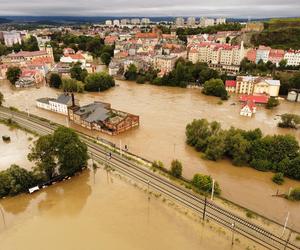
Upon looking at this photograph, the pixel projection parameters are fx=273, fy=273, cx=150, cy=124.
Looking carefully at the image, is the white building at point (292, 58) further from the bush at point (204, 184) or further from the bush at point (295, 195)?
the bush at point (204, 184)

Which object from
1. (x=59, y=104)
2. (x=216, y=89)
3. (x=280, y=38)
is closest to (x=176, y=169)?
(x=59, y=104)

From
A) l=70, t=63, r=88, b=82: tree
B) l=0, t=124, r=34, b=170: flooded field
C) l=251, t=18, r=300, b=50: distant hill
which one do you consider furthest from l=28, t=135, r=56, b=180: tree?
l=251, t=18, r=300, b=50: distant hill

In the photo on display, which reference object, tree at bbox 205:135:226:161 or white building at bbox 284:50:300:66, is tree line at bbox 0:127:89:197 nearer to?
tree at bbox 205:135:226:161

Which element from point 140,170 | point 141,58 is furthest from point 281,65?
point 140,170

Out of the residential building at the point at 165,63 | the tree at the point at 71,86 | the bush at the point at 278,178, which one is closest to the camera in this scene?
the bush at the point at 278,178

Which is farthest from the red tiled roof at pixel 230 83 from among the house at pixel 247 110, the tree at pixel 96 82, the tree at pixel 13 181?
the tree at pixel 13 181
